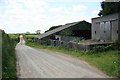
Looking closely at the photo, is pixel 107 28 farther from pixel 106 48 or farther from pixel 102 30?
pixel 106 48

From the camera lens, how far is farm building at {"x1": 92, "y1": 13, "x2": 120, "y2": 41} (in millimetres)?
35841

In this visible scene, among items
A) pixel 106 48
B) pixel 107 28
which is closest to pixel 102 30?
pixel 107 28

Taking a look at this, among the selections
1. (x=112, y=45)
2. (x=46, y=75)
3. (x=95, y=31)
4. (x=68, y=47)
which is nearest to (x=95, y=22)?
(x=95, y=31)

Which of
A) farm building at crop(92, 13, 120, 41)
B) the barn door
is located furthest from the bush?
the barn door

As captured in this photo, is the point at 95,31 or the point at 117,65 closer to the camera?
the point at 117,65

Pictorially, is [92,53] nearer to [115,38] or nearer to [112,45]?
[112,45]

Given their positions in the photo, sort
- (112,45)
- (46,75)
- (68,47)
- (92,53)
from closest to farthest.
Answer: (46,75)
(92,53)
(112,45)
(68,47)

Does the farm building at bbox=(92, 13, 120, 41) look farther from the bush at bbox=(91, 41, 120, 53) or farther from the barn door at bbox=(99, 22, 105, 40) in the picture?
the bush at bbox=(91, 41, 120, 53)

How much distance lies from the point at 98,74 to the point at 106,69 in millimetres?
1662

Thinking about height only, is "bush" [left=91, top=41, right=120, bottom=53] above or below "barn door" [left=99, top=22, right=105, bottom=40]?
below

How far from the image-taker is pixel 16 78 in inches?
639

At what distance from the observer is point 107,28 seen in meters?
38.4

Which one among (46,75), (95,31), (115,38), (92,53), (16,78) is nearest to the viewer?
(16,78)

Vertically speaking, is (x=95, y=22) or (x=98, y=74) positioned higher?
(x=95, y=22)
